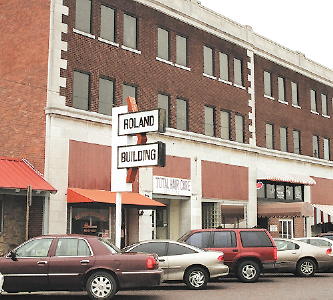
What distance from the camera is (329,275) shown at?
22.1 m

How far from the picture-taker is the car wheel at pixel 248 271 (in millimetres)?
19172

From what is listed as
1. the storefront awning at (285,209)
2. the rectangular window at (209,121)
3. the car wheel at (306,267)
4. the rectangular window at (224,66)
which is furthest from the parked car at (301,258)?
the rectangular window at (224,66)

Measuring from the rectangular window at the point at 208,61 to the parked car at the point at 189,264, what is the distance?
627 inches

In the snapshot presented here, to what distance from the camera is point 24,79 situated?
24484mm

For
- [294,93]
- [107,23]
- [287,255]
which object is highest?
[107,23]

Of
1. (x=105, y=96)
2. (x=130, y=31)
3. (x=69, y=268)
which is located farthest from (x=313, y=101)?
(x=69, y=268)

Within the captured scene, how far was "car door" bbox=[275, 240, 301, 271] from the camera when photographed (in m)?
21.2

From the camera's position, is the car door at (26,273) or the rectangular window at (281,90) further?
the rectangular window at (281,90)

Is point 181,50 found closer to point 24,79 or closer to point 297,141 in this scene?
point 24,79

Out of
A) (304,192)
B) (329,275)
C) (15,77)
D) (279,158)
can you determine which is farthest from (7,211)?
(304,192)

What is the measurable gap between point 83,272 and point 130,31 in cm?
1582

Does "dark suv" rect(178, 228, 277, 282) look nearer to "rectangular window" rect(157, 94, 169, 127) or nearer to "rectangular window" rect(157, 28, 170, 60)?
"rectangular window" rect(157, 94, 169, 127)

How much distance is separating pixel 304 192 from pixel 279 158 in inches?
155

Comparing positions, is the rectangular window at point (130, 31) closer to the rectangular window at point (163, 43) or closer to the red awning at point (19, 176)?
the rectangular window at point (163, 43)
